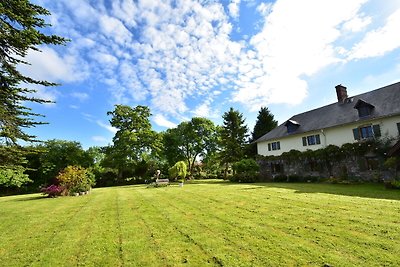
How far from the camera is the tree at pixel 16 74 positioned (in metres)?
8.04

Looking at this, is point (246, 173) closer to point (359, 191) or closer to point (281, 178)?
point (281, 178)

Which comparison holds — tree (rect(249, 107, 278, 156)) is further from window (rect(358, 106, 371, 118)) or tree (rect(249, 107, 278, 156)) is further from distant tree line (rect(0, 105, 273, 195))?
window (rect(358, 106, 371, 118))

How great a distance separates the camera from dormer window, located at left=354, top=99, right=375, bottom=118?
69.9 feet

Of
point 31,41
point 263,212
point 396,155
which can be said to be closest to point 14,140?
point 31,41

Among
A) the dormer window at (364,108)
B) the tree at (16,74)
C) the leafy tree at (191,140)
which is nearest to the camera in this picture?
the tree at (16,74)

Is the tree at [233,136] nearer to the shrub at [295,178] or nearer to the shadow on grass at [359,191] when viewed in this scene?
the shrub at [295,178]

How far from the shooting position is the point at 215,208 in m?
9.46

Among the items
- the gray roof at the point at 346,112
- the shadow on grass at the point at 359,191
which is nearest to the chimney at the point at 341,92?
the gray roof at the point at 346,112

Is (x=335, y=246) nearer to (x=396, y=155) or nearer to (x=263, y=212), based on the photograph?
(x=263, y=212)

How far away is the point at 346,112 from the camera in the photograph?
2414 centimetres

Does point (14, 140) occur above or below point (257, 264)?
above

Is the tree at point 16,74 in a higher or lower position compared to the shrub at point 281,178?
higher

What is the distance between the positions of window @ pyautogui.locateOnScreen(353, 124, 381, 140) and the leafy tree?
85.0 feet

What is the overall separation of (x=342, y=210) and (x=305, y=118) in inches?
942
